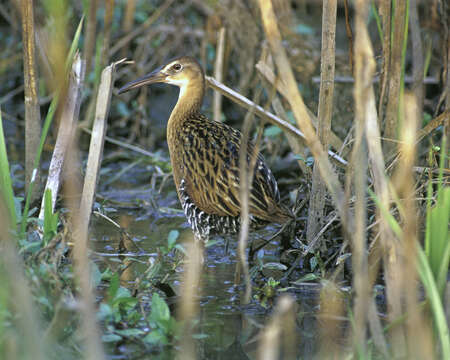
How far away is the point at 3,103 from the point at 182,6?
1689 millimetres

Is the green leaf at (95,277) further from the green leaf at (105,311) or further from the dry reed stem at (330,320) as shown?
the dry reed stem at (330,320)

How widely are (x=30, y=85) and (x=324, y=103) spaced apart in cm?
145

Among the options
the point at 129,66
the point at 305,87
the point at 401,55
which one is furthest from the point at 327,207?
the point at 129,66

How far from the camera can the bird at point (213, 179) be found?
3.50m

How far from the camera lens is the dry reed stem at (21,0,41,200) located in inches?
134

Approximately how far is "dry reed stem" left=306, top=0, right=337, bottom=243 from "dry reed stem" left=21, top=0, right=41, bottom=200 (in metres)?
1.33

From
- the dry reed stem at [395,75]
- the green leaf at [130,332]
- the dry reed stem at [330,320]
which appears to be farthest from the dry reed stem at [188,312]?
the dry reed stem at [395,75]

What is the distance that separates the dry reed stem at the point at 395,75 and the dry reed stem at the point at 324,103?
0.36 meters

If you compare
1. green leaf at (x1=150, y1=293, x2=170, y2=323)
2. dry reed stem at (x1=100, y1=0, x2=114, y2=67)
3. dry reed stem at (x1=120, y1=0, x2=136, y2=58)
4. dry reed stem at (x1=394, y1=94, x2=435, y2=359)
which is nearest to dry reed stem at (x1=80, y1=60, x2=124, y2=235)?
Result: green leaf at (x1=150, y1=293, x2=170, y2=323)

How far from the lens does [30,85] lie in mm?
3543

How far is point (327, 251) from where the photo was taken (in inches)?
139

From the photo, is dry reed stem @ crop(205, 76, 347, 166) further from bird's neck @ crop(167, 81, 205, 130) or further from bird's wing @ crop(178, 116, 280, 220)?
bird's neck @ crop(167, 81, 205, 130)

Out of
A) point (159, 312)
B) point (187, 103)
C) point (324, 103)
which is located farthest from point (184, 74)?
point (159, 312)

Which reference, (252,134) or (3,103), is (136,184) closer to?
(252,134)
